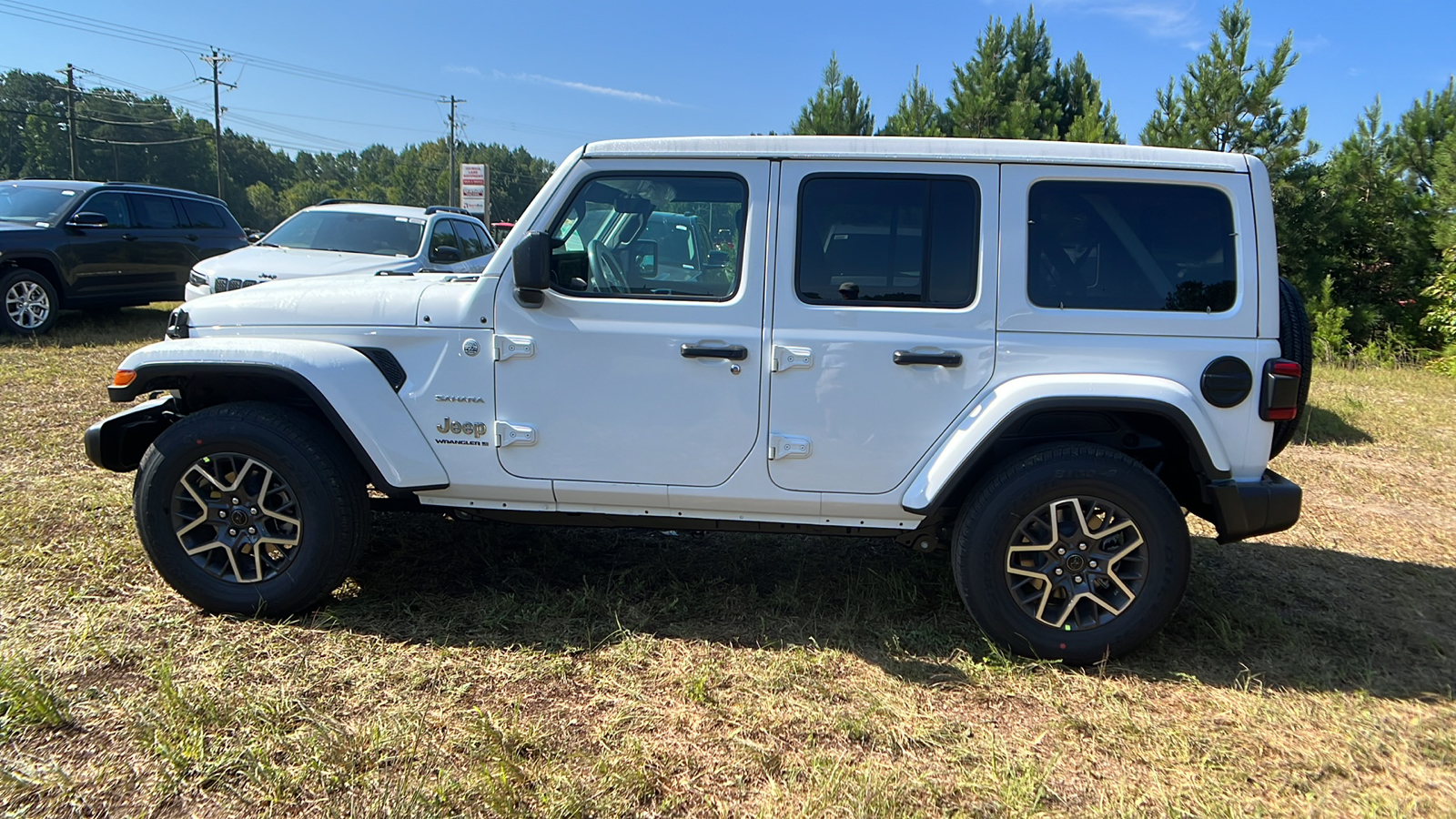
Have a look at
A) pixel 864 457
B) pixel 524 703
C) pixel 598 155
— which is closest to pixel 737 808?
pixel 524 703

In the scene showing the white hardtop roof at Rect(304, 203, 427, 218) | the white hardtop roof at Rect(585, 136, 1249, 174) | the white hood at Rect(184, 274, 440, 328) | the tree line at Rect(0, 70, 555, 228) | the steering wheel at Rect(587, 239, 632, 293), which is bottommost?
the white hood at Rect(184, 274, 440, 328)

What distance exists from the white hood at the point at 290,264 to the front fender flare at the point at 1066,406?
6.48m

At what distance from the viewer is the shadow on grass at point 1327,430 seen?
7434mm

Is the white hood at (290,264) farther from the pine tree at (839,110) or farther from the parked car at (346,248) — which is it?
the pine tree at (839,110)

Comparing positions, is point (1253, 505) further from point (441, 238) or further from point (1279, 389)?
point (441, 238)

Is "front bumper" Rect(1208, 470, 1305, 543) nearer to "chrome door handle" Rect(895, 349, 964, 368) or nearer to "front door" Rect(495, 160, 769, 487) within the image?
"chrome door handle" Rect(895, 349, 964, 368)

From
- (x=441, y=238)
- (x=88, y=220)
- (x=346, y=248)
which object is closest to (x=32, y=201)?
(x=88, y=220)

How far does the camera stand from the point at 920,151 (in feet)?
11.2

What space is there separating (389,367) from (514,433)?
0.56m

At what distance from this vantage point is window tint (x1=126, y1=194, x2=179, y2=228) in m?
11.0

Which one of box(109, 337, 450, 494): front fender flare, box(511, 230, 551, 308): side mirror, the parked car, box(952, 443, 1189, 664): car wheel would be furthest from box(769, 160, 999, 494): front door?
the parked car

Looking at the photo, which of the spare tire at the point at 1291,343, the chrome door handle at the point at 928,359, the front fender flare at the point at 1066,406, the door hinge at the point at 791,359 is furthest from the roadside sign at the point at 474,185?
the spare tire at the point at 1291,343

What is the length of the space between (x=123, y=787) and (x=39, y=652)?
104cm

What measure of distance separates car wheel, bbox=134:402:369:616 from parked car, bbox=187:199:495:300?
4957 millimetres
